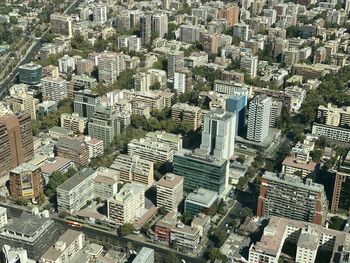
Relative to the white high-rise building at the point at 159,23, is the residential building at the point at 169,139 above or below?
below

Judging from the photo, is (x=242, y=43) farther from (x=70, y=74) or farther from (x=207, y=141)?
(x=207, y=141)

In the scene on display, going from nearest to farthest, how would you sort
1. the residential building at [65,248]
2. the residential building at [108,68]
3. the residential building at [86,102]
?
the residential building at [65,248] < the residential building at [86,102] < the residential building at [108,68]

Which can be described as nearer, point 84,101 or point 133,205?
point 133,205

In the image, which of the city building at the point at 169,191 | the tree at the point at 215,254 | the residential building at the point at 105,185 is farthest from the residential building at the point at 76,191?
the tree at the point at 215,254

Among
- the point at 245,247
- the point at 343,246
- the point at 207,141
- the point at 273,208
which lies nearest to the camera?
the point at 343,246

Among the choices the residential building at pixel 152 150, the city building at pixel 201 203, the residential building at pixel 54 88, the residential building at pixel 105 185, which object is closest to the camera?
the city building at pixel 201 203

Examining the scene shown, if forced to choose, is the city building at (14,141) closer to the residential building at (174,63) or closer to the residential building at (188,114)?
the residential building at (188,114)

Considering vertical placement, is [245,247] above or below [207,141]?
below

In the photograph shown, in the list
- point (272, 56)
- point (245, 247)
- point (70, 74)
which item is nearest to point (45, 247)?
point (245, 247)
